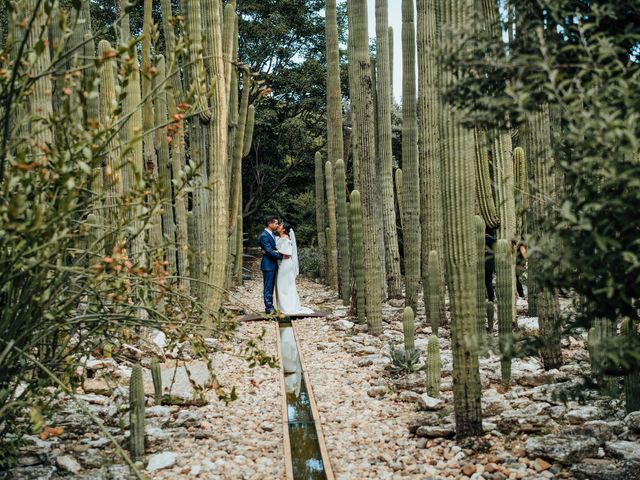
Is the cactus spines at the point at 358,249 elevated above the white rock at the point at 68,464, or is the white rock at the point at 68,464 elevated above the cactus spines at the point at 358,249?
the cactus spines at the point at 358,249

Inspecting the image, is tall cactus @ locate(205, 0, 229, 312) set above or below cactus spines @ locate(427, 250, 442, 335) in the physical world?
above

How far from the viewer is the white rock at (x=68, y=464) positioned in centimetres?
435

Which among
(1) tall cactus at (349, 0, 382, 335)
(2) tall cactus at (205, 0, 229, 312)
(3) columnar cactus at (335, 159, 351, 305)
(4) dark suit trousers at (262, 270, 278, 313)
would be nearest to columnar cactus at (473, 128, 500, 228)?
(1) tall cactus at (349, 0, 382, 335)

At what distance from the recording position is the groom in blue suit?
11414 mm

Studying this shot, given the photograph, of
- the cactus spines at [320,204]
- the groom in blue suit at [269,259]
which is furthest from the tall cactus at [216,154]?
the cactus spines at [320,204]

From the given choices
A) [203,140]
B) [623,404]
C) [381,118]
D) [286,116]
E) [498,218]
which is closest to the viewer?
[623,404]

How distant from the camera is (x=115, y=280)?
3783 mm

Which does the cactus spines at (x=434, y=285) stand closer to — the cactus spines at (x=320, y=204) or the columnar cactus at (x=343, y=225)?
the columnar cactus at (x=343, y=225)

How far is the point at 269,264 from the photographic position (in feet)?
38.1

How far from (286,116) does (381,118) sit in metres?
13.2

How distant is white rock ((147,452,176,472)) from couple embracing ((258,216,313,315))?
6719mm

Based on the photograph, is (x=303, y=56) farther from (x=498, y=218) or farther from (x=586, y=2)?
(x=586, y=2)

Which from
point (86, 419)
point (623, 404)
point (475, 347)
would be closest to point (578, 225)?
point (475, 347)

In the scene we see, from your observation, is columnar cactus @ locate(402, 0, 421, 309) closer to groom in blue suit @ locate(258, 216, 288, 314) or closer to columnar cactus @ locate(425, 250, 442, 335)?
columnar cactus @ locate(425, 250, 442, 335)
